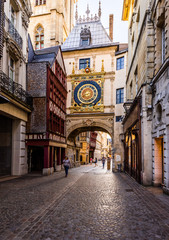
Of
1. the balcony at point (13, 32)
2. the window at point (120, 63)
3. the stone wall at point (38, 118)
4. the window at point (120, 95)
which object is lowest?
the stone wall at point (38, 118)

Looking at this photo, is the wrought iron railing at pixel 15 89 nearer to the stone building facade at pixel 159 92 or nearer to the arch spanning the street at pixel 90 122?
the stone building facade at pixel 159 92

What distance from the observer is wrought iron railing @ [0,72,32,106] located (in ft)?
48.8

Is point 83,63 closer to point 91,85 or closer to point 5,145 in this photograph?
point 91,85

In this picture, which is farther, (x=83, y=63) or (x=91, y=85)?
(x=83, y=63)

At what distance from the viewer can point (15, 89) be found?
1698 cm

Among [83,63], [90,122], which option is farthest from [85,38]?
[90,122]

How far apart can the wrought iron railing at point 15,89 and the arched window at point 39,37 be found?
877 inches

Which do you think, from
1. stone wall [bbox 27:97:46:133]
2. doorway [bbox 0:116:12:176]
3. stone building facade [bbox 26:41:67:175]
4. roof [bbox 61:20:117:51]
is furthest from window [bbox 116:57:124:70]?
doorway [bbox 0:116:12:176]

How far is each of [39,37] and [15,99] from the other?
26.8m

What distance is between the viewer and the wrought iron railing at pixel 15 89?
14.9m

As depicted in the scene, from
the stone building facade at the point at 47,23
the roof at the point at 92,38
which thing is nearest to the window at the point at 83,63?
the roof at the point at 92,38

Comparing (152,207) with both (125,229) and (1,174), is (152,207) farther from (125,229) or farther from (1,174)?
(1,174)

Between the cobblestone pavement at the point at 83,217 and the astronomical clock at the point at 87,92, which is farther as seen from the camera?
the astronomical clock at the point at 87,92

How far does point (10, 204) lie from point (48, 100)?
13320 millimetres
